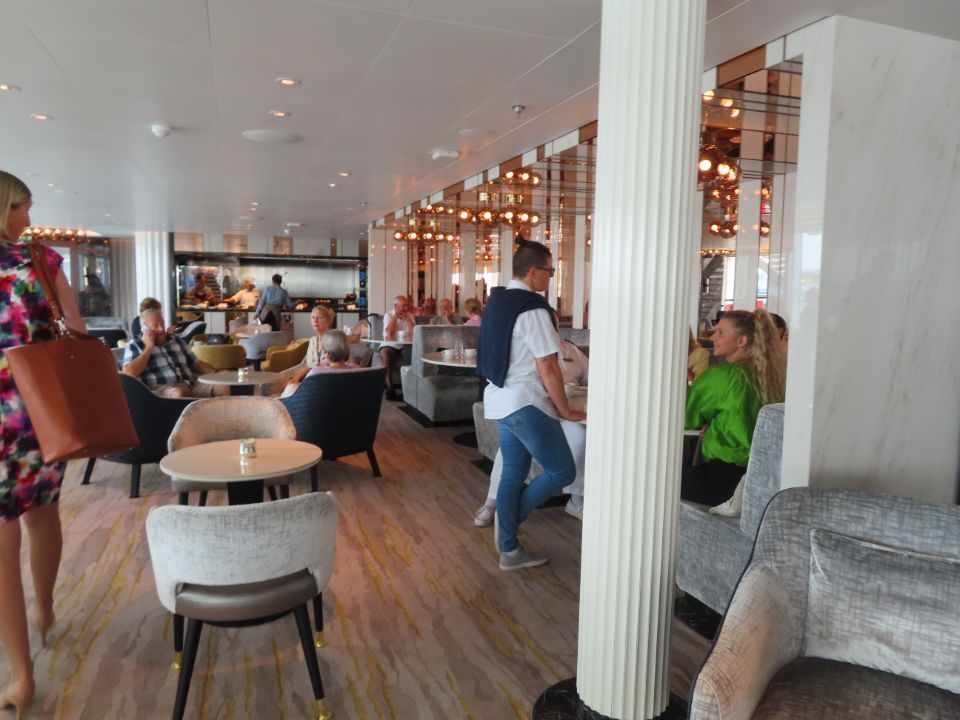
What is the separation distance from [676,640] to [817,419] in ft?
3.93

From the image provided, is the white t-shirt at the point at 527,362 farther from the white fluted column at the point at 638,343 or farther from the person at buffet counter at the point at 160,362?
the person at buffet counter at the point at 160,362

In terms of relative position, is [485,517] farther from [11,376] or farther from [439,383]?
[439,383]

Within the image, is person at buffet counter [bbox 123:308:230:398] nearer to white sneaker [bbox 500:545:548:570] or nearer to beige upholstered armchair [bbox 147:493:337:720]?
white sneaker [bbox 500:545:548:570]

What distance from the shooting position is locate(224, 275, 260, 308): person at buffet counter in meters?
18.9

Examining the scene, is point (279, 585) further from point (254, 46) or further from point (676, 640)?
point (254, 46)

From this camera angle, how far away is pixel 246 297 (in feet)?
62.0

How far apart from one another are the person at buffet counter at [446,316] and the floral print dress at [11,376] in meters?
9.23

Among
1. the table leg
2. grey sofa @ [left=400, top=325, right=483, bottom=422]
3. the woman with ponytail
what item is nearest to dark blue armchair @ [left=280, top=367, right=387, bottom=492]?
the table leg

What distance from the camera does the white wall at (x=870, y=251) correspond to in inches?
118

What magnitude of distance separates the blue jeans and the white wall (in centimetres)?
110

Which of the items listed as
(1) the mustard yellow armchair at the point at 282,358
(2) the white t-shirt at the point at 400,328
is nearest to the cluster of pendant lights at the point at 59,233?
(2) the white t-shirt at the point at 400,328

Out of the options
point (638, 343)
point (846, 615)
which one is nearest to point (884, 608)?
point (846, 615)

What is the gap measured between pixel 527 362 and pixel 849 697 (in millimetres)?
2049

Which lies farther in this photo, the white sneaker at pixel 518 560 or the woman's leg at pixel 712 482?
the white sneaker at pixel 518 560
